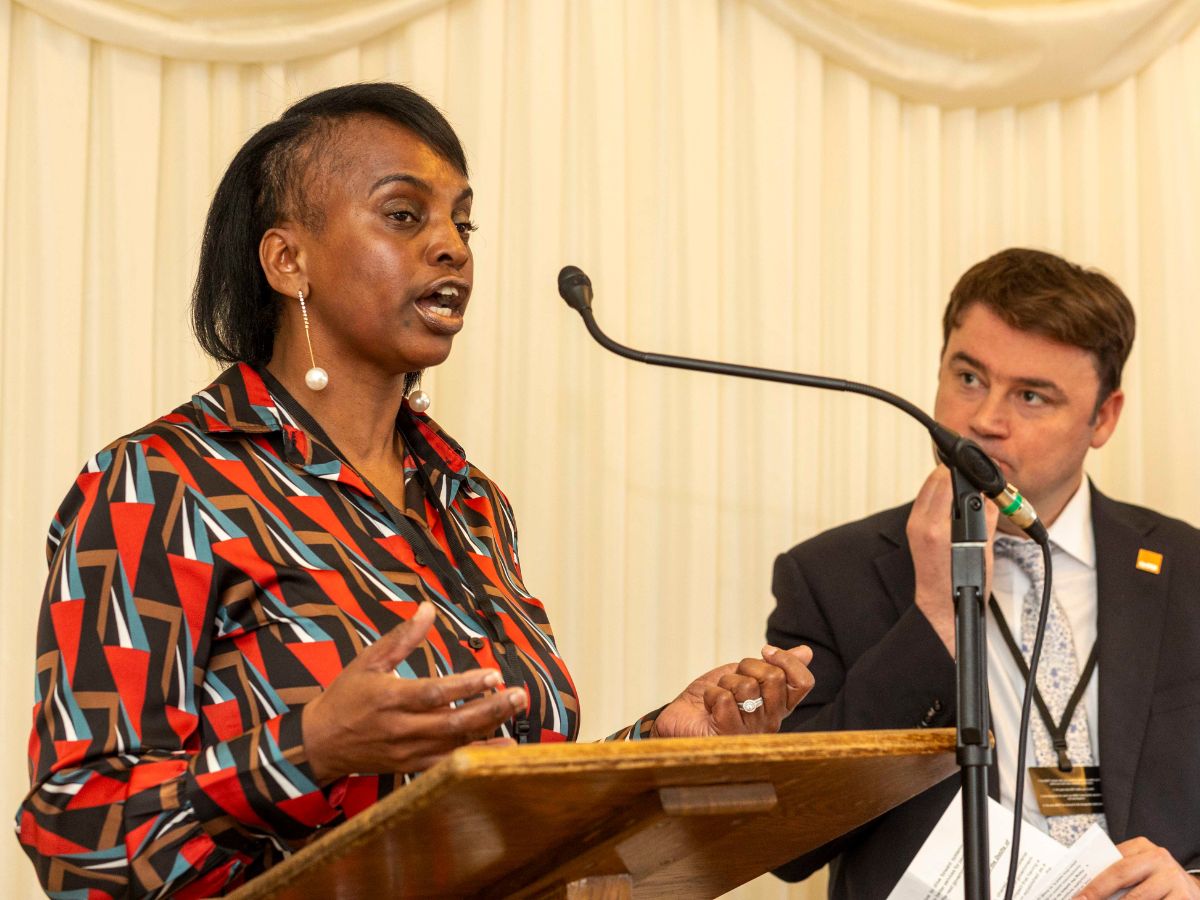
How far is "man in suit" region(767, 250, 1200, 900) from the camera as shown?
9.30 ft

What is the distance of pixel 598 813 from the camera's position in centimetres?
142

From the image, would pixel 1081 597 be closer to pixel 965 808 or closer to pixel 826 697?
pixel 826 697

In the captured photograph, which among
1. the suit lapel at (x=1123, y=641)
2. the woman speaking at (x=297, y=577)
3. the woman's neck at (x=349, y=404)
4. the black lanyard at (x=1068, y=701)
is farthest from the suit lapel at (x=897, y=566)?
the woman's neck at (x=349, y=404)

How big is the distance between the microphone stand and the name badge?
3.69 feet

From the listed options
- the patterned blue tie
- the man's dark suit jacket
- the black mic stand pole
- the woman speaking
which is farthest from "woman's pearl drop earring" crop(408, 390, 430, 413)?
the patterned blue tie

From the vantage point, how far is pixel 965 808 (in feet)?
5.83

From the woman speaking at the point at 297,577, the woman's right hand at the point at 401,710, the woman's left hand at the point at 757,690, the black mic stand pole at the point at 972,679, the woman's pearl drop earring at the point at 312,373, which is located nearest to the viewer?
the woman's right hand at the point at 401,710

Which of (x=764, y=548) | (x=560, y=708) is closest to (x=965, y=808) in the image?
(x=560, y=708)

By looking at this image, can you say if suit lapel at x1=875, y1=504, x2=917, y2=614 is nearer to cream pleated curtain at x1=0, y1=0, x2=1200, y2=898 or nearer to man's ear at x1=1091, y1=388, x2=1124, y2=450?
man's ear at x1=1091, y1=388, x2=1124, y2=450

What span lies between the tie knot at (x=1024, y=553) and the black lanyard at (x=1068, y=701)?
0.34 feet

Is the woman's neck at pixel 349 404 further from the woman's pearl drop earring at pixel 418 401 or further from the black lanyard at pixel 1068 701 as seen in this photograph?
the black lanyard at pixel 1068 701

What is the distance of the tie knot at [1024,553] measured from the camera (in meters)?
3.09

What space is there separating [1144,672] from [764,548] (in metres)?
1.05

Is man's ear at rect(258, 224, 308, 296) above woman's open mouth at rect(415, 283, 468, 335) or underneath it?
above
